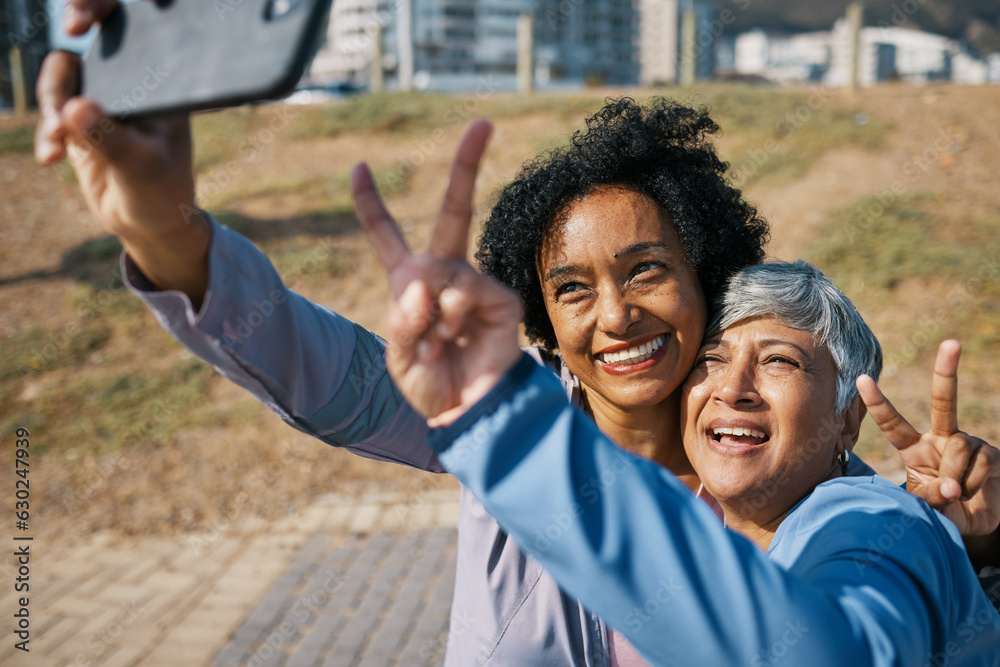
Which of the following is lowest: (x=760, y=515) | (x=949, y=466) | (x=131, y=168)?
(x=760, y=515)

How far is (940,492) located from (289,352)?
4.18 feet

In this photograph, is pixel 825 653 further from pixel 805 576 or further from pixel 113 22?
pixel 113 22

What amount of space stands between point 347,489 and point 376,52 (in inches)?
479

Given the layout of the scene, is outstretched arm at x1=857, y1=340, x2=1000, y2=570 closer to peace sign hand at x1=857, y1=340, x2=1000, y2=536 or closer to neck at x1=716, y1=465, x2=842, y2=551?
peace sign hand at x1=857, y1=340, x2=1000, y2=536

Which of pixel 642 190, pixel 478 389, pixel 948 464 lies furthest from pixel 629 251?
pixel 478 389

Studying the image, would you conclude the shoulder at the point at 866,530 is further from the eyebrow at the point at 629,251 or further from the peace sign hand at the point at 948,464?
the eyebrow at the point at 629,251

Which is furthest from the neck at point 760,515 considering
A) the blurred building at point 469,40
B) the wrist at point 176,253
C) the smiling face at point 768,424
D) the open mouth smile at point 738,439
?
the blurred building at point 469,40

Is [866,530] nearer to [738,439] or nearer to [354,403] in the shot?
[738,439]

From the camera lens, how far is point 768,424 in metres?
1.64

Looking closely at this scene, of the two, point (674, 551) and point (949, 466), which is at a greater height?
point (674, 551)

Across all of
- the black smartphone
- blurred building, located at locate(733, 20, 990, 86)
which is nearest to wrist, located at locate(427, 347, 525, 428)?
the black smartphone

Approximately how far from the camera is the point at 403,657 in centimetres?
404

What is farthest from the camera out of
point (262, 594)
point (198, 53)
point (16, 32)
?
point (16, 32)

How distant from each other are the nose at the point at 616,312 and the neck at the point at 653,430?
242 mm
